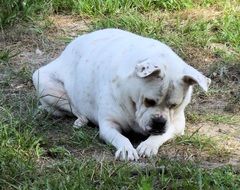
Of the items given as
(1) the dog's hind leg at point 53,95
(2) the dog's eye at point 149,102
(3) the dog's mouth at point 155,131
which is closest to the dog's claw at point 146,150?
(3) the dog's mouth at point 155,131

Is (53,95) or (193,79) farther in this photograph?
(53,95)

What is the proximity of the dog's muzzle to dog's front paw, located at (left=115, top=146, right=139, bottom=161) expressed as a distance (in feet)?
0.79

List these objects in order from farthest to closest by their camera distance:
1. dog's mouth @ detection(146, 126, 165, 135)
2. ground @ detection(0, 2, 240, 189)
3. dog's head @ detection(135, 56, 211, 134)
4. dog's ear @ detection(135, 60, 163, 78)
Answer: dog's mouth @ detection(146, 126, 165, 135), dog's head @ detection(135, 56, 211, 134), dog's ear @ detection(135, 60, 163, 78), ground @ detection(0, 2, 240, 189)

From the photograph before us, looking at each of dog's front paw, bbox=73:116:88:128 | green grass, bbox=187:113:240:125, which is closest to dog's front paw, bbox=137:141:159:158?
dog's front paw, bbox=73:116:88:128

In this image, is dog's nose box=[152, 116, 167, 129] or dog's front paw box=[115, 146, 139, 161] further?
dog's nose box=[152, 116, 167, 129]

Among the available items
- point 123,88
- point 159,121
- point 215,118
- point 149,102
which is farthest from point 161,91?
point 215,118

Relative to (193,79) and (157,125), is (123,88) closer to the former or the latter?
(157,125)

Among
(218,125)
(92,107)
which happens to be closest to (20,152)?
(92,107)

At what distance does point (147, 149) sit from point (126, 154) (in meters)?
0.19

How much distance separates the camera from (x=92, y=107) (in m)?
6.36

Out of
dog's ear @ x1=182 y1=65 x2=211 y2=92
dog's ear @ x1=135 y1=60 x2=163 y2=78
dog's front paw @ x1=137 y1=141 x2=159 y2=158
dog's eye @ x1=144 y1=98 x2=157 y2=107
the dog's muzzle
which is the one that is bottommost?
dog's front paw @ x1=137 y1=141 x2=159 y2=158

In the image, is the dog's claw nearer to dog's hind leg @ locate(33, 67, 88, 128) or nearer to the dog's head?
the dog's head

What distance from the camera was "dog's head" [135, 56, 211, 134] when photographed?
566 centimetres

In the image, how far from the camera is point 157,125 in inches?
227
